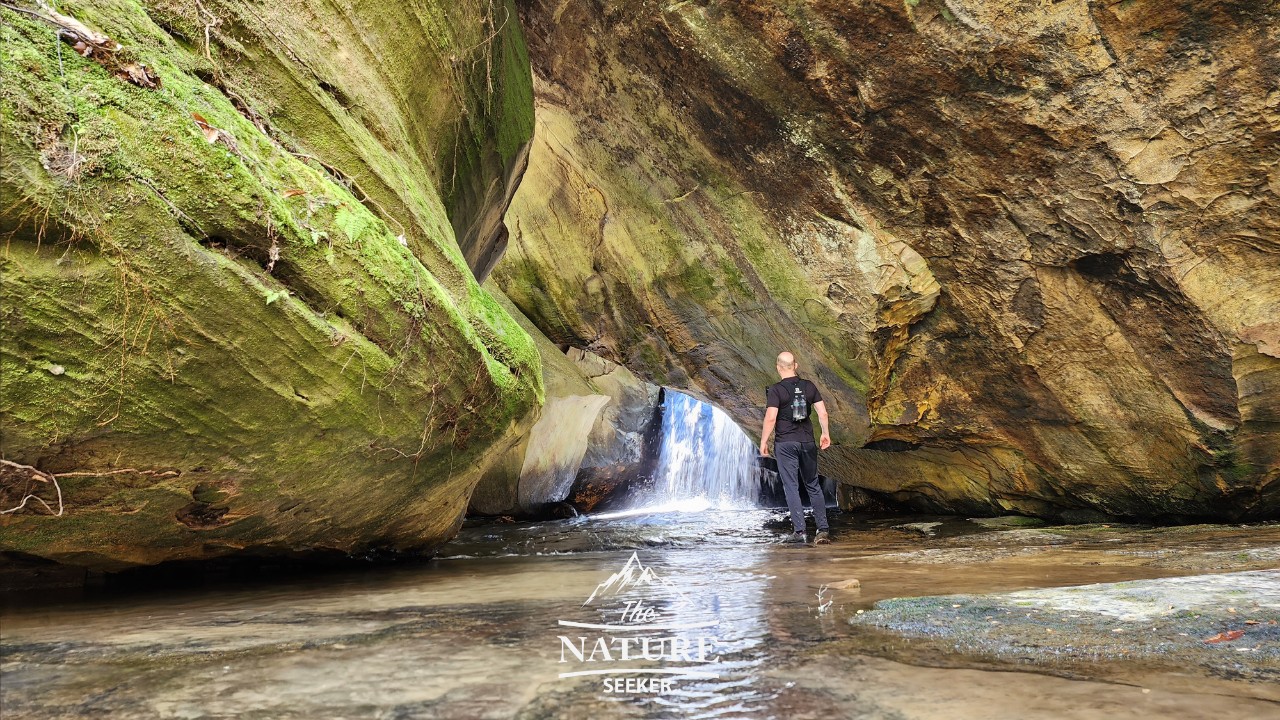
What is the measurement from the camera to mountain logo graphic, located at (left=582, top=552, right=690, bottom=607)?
12.2ft

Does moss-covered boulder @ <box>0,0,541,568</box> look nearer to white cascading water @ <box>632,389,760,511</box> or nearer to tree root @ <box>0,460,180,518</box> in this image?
tree root @ <box>0,460,180,518</box>

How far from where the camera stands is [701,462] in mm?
16938

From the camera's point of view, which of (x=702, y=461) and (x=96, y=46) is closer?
(x=96, y=46)

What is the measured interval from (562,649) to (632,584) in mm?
1821

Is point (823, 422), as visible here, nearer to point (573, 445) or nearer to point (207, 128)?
point (207, 128)

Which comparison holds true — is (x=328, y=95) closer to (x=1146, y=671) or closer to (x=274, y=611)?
(x=274, y=611)

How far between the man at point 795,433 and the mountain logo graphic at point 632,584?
2.68 meters

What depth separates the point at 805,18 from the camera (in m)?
6.34

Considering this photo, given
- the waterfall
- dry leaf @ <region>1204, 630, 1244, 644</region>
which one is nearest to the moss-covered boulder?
dry leaf @ <region>1204, 630, 1244, 644</region>

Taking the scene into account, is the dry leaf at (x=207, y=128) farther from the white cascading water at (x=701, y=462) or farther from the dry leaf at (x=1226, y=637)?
the white cascading water at (x=701, y=462)

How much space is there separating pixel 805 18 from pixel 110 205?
5253 mm

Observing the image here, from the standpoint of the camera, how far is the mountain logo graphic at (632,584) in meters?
3.71

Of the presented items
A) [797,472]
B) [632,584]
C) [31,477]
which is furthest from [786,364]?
[31,477]

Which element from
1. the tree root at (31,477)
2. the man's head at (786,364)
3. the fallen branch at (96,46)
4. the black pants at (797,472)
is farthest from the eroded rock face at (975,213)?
the tree root at (31,477)
